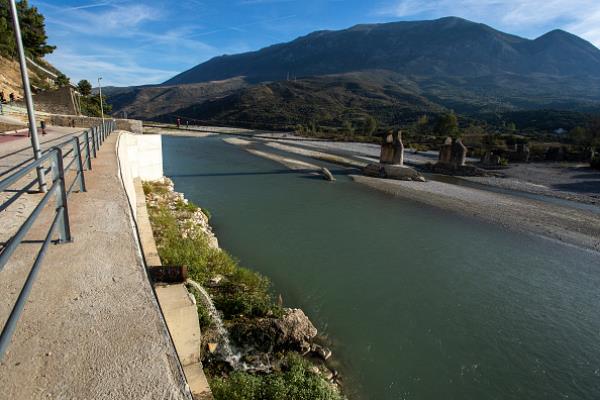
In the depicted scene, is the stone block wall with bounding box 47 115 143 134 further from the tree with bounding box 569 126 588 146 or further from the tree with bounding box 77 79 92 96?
the tree with bounding box 569 126 588 146

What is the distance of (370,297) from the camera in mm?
10367

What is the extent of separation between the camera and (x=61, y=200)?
3924 millimetres

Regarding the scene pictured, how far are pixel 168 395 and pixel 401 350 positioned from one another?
714 cm

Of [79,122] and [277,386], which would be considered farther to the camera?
[79,122]

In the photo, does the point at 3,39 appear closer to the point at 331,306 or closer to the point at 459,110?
the point at 331,306

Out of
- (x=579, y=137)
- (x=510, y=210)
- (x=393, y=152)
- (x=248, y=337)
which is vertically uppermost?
(x=579, y=137)

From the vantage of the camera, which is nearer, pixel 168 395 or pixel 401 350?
pixel 168 395

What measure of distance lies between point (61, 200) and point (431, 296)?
32.9 feet

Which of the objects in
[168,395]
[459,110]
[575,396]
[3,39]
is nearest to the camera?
[168,395]

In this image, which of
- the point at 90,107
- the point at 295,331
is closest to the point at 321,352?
the point at 295,331

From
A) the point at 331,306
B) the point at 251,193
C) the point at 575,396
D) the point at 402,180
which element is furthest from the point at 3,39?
the point at 575,396

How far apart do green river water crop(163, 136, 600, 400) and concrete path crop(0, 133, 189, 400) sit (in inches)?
208

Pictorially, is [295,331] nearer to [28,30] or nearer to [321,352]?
[321,352]

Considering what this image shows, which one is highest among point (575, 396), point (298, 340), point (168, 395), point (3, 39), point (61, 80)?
point (3, 39)
